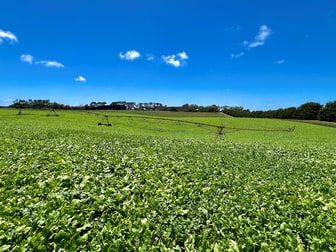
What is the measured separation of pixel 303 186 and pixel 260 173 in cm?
161

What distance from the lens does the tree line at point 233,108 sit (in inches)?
2990

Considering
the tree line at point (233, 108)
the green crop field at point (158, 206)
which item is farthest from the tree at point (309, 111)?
the green crop field at point (158, 206)

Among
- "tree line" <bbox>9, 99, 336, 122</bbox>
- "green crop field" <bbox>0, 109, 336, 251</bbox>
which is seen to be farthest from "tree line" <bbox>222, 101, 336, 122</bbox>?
"green crop field" <bbox>0, 109, 336, 251</bbox>

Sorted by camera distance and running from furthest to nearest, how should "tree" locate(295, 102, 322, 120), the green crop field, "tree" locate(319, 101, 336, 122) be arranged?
"tree" locate(295, 102, 322, 120), "tree" locate(319, 101, 336, 122), the green crop field

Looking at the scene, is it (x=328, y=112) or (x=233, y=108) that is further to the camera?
(x=233, y=108)

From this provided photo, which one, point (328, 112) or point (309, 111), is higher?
point (309, 111)

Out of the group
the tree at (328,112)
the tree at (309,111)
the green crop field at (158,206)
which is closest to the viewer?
the green crop field at (158,206)

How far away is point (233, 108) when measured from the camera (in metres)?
106

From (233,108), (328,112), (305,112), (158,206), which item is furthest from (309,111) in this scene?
(158,206)

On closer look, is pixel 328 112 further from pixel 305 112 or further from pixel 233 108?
pixel 233 108

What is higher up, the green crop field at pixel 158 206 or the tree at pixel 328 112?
the tree at pixel 328 112

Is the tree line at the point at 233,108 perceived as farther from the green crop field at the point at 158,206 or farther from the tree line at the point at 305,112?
the green crop field at the point at 158,206

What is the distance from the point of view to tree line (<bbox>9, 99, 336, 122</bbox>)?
7594cm

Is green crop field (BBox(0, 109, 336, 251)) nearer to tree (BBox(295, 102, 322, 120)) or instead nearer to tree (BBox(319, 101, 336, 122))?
tree (BBox(319, 101, 336, 122))
